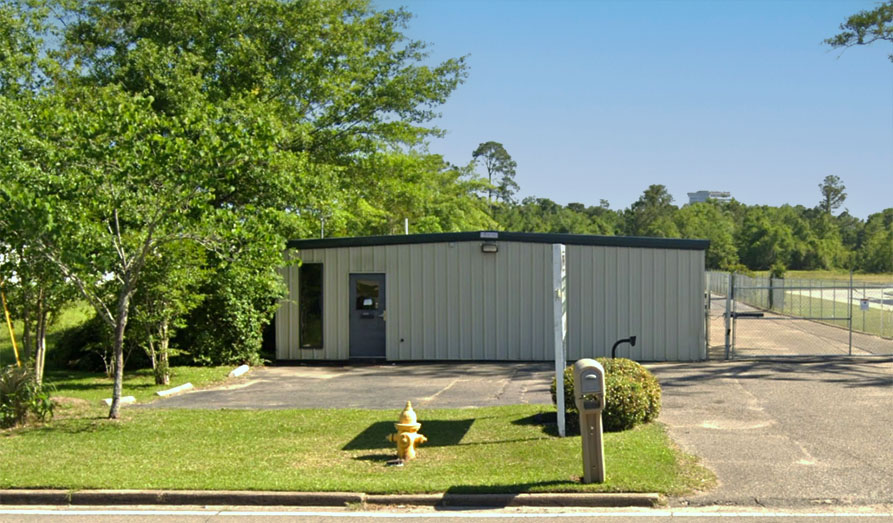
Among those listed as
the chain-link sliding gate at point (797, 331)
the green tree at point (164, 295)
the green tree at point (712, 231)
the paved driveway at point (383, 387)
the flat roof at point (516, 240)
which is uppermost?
the green tree at point (712, 231)

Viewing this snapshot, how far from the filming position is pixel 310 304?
2030 cm

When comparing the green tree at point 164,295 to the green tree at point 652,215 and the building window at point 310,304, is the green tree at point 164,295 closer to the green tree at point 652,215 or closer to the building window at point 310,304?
the building window at point 310,304

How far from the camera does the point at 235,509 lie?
8039 mm

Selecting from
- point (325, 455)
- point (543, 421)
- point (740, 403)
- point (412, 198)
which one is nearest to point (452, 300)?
point (740, 403)

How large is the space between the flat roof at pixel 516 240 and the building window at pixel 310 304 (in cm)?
59

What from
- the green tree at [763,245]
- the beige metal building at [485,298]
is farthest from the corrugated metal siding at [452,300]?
the green tree at [763,245]

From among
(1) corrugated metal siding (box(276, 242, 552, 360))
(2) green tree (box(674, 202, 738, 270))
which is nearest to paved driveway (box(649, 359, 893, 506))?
(1) corrugated metal siding (box(276, 242, 552, 360))

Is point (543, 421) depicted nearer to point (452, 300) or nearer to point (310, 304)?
point (452, 300)

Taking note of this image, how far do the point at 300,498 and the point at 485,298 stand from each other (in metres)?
11.7

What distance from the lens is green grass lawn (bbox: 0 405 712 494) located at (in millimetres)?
8430

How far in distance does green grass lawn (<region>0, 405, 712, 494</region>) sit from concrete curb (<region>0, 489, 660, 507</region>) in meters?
0.13

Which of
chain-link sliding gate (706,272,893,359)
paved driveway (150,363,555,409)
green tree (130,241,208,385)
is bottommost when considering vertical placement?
paved driveway (150,363,555,409)

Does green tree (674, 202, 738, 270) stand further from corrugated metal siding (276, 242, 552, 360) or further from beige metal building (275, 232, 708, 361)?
corrugated metal siding (276, 242, 552, 360)

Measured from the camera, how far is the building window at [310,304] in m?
20.2
